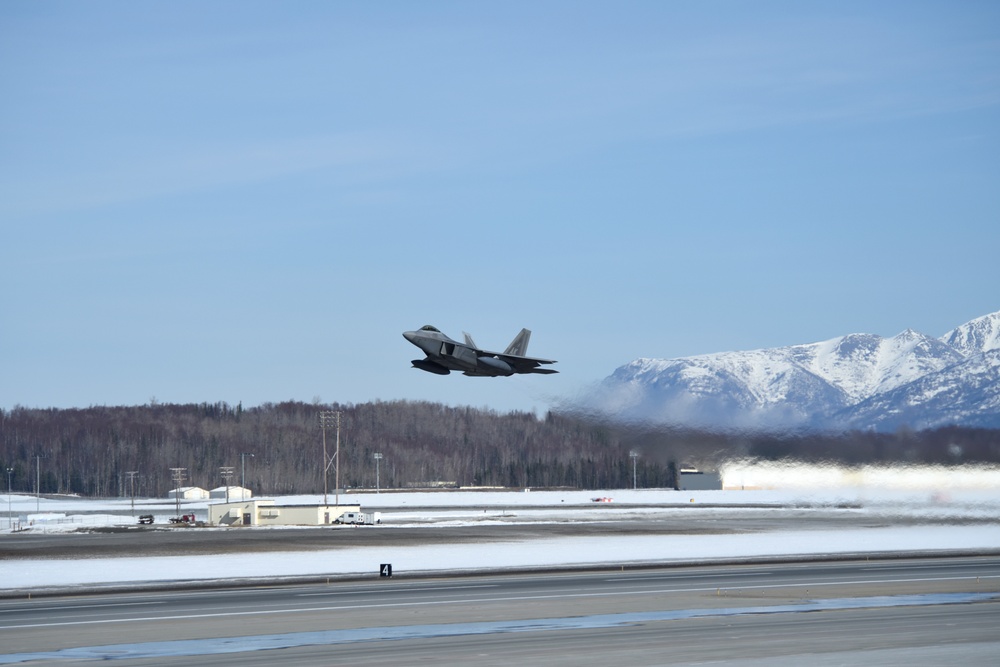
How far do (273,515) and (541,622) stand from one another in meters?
82.0

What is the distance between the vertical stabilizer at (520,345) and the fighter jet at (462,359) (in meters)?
3.19

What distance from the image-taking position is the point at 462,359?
52344 mm

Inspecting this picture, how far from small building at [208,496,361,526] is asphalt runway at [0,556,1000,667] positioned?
6142 cm

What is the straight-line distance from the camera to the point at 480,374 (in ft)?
177

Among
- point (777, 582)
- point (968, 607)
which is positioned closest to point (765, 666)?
point (968, 607)

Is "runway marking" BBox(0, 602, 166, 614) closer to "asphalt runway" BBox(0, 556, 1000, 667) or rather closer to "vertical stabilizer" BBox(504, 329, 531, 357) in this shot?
"asphalt runway" BBox(0, 556, 1000, 667)

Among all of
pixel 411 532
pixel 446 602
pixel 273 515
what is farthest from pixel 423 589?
pixel 273 515

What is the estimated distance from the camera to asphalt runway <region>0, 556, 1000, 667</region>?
2931 centimetres

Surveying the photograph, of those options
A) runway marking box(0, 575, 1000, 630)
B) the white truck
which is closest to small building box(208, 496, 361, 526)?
the white truck

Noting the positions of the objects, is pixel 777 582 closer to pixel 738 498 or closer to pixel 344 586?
pixel 344 586

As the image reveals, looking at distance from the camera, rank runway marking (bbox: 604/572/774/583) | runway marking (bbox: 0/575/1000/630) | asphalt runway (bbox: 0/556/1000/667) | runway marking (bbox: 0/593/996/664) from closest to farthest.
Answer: asphalt runway (bbox: 0/556/1000/667) < runway marking (bbox: 0/593/996/664) < runway marking (bbox: 0/575/1000/630) < runway marking (bbox: 604/572/774/583)

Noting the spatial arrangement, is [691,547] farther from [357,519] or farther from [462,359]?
[357,519]

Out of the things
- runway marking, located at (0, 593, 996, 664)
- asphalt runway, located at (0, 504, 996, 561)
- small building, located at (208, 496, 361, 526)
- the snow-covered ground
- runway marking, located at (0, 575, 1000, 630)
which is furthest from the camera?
small building, located at (208, 496, 361, 526)

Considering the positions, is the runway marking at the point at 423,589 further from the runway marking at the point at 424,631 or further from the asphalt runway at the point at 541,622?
the runway marking at the point at 424,631
